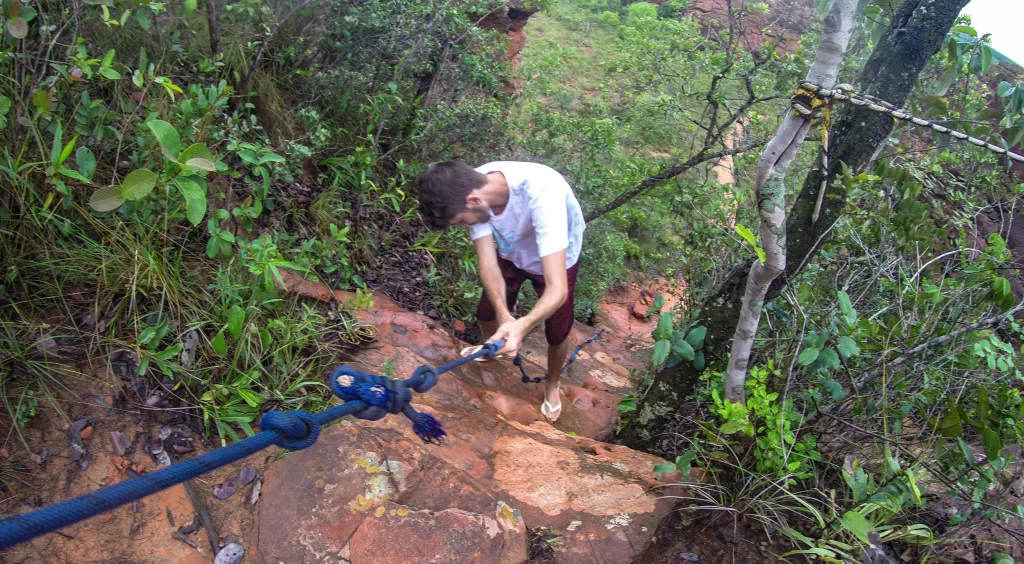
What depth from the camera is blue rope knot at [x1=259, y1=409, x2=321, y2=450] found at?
1.52 m

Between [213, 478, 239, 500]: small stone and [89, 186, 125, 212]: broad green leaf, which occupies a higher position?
[89, 186, 125, 212]: broad green leaf

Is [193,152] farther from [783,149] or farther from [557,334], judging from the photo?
[783,149]

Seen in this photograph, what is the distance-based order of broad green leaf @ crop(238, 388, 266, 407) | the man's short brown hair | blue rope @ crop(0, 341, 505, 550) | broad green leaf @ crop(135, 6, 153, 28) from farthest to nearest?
broad green leaf @ crop(135, 6, 153, 28) → the man's short brown hair → broad green leaf @ crop(238, 388, 266, 407) → blue rope @ crop(0, 341, 505, 550)

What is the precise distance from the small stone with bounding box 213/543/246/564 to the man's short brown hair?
55.6 inches

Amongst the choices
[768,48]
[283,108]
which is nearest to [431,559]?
[283,108]

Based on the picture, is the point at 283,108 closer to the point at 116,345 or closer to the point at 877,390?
the point at 116,345

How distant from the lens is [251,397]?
2.48 metres

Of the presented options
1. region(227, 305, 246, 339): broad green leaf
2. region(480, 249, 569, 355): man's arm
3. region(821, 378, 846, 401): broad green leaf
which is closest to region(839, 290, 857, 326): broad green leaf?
region(821, 378, 846, 401): broad green leaf

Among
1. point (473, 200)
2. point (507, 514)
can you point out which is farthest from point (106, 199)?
point (507, 514)

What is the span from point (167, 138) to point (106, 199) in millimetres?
310

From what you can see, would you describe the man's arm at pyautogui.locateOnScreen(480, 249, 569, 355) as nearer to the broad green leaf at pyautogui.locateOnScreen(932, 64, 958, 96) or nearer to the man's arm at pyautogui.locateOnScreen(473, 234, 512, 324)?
the man's arm at pyautogui.locateOnScreen(473, 234, 512, 324)

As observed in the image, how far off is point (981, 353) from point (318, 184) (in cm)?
351


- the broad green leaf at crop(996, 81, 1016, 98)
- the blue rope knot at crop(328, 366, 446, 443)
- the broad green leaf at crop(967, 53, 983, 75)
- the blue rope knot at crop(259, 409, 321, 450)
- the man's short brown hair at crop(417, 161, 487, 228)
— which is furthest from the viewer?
the man's short brown hair at crop(417, 161, 487, 228)

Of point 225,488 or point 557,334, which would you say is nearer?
point 225,488
